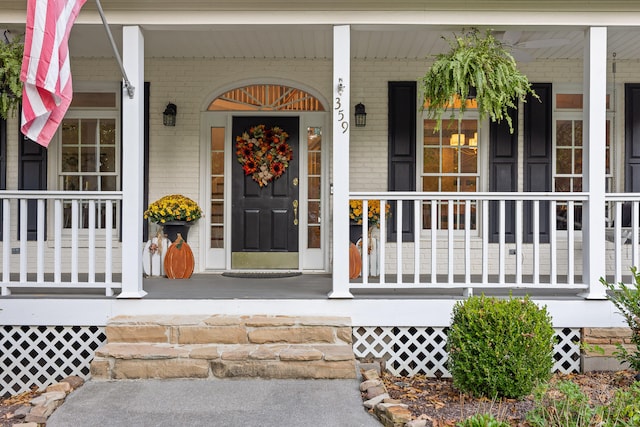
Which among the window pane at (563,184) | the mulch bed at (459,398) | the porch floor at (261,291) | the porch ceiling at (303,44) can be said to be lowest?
the mulch bed at (459,398)

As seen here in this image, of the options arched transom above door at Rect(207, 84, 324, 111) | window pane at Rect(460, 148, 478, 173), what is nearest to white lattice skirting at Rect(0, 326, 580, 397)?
window pane at Rect(460, 148, 478, 173)

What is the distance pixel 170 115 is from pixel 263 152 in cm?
116

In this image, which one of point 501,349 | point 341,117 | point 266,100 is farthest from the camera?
point 266,100

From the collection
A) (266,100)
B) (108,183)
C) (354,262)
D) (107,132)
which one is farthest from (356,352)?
(107,132)

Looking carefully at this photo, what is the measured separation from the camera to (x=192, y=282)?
5.97 meters

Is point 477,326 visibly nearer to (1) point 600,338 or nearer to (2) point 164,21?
(1) point 600,338

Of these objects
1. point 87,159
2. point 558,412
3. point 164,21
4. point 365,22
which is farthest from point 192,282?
point 558,412

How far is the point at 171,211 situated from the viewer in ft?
21.3

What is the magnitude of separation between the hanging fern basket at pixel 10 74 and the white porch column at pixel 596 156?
473 cm

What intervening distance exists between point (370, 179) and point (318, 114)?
1.00 meters

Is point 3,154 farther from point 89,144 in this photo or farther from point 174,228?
point 174,228

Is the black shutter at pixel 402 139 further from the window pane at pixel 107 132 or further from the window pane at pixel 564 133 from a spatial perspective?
the window pane at pixel 107 132

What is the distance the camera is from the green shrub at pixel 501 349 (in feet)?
12.3

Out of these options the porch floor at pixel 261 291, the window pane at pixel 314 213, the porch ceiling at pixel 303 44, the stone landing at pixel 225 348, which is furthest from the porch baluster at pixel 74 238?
the window pane at pixel 314 213
